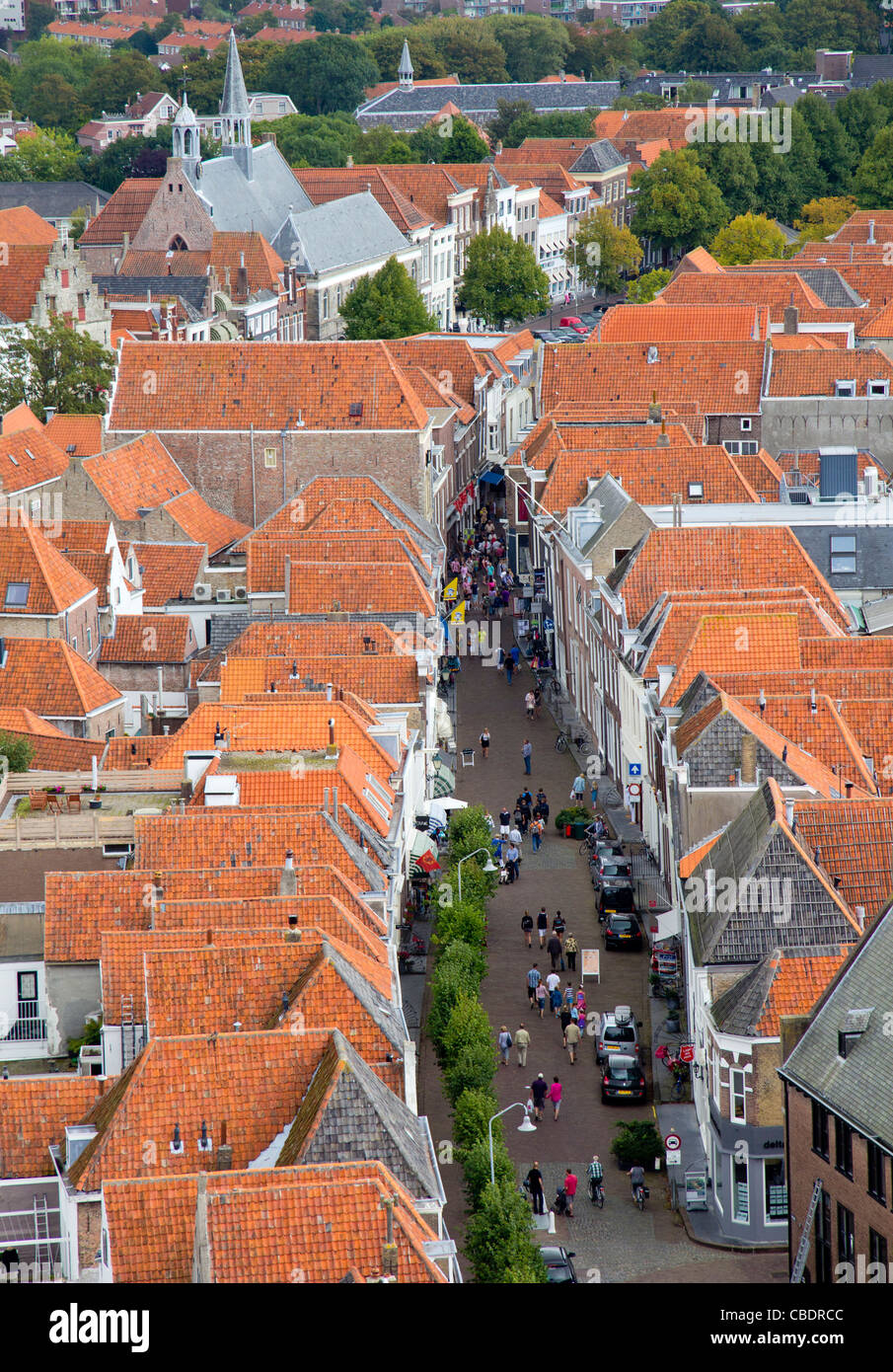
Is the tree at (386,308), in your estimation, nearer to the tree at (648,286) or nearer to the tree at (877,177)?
the tree at (648,286)

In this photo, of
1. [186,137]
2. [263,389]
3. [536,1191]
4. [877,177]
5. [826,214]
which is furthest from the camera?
[877,177]

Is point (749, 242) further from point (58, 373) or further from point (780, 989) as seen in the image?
point (780, 989)

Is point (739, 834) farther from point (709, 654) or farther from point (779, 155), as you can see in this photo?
point (779, 155)

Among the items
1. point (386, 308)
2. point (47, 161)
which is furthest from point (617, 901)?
point (47, 161)

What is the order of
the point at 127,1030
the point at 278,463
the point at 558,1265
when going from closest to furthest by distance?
1. the point at 558,1265
2. the point at 127,1030
3. the point at 278,463

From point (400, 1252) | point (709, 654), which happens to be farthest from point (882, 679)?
point (400, 1252)
